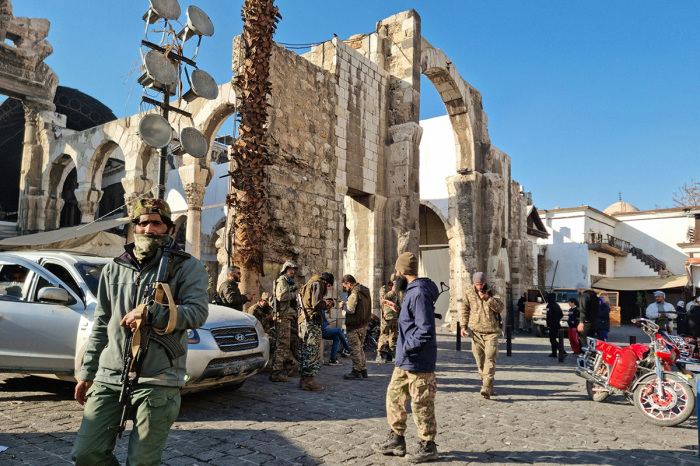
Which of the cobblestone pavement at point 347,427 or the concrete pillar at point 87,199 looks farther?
the concrete pillar at point 87,199

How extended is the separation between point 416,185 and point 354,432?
9493 millimetres

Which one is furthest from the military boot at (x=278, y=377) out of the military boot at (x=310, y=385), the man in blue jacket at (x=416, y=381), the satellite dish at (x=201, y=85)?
the satellite dish at (x=201, y=85)

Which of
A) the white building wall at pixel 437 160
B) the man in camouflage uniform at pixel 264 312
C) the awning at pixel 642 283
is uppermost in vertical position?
the white building wall at pixel 437 160

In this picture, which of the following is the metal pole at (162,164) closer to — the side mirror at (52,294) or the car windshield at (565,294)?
the side mirror at (52,294)

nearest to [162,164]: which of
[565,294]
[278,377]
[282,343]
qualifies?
[282,343]

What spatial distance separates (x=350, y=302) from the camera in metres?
7.97

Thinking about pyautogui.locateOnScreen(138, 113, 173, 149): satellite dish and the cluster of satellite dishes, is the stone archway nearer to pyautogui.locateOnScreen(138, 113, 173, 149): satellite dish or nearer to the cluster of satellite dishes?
the cluster of satellite dishes

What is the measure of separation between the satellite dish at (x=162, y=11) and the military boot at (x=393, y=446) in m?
6.79

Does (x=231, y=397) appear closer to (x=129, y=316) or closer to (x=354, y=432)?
(x=354, y=432)

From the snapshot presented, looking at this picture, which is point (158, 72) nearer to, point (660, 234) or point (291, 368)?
point (291, 368)

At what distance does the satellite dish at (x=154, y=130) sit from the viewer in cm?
671

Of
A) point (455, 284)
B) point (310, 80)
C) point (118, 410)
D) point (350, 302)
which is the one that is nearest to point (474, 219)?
point (455, 284)

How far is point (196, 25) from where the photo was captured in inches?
305

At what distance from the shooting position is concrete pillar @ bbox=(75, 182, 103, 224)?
1744cm
